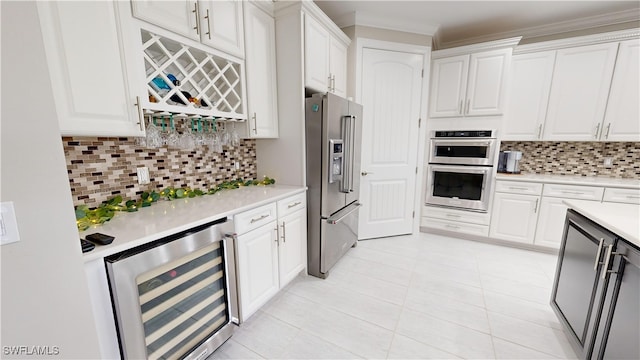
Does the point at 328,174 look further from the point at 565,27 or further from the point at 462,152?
the point at 565,27

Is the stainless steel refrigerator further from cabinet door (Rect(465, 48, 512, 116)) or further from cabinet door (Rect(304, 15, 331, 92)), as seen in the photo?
cabinet door (Rect(465, 48, 512, 116))

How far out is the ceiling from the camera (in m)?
2.49

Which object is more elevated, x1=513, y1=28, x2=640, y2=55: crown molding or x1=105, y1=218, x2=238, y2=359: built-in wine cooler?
x1=513, y1=28, x2=640, y2=55: crown molding

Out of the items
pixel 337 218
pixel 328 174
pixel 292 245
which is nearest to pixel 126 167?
pixel 292 245

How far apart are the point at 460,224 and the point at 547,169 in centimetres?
130

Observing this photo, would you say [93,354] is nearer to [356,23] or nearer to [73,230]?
[73,230]

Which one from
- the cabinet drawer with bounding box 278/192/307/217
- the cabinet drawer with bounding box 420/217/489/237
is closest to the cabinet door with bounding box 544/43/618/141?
the cabinet drawer with bounding box 420/217/489/237

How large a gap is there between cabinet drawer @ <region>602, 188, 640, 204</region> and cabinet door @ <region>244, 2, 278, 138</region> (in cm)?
340

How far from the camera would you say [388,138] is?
9.98ft

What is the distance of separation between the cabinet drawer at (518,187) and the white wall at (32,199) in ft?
12.0

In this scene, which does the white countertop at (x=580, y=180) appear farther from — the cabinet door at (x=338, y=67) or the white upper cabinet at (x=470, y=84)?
the cabinet door at (x=338, y=67)

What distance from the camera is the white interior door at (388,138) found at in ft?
9.56

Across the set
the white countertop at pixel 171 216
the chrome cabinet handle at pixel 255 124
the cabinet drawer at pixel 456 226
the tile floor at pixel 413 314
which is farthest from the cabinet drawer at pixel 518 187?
the chrome cabinet handle at pixel 255 124

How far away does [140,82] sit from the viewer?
1268 millimetres
